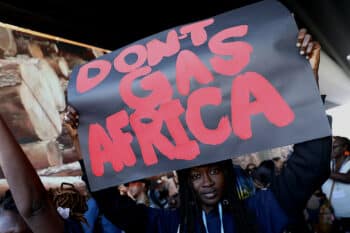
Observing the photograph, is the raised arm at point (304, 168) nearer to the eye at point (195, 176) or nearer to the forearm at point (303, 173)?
the forearm at point (303, 173)

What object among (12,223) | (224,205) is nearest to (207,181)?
(224,205)

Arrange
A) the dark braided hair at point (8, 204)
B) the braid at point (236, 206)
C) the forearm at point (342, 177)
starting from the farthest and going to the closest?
the forearm at point (342, 177), the dark braided hair at point (8, 204), the braid at point (236, 206)

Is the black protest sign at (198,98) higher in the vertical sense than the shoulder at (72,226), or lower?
higher

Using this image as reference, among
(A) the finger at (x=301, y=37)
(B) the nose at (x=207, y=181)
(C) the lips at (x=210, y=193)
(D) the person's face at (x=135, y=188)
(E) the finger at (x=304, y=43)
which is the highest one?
(A) the finger at (x=301, y=37)

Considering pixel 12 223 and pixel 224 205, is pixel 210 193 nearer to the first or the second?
pixel 224 205

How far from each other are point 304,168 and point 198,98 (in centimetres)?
41

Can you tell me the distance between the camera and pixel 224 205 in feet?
4.74

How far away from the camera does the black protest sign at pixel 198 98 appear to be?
126 centimetres

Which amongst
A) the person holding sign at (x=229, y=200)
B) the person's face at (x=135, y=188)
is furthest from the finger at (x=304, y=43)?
the person's face at (x=135, y=188)

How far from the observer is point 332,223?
2.95 metres

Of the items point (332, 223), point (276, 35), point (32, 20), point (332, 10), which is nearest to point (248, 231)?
point (276, 35)

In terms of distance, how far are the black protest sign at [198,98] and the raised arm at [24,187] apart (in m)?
0.20

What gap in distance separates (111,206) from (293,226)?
66 centimetres

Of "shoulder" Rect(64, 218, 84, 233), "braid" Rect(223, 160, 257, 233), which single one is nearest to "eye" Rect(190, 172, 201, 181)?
"braid" Rect(223, 160, 257, 233)
